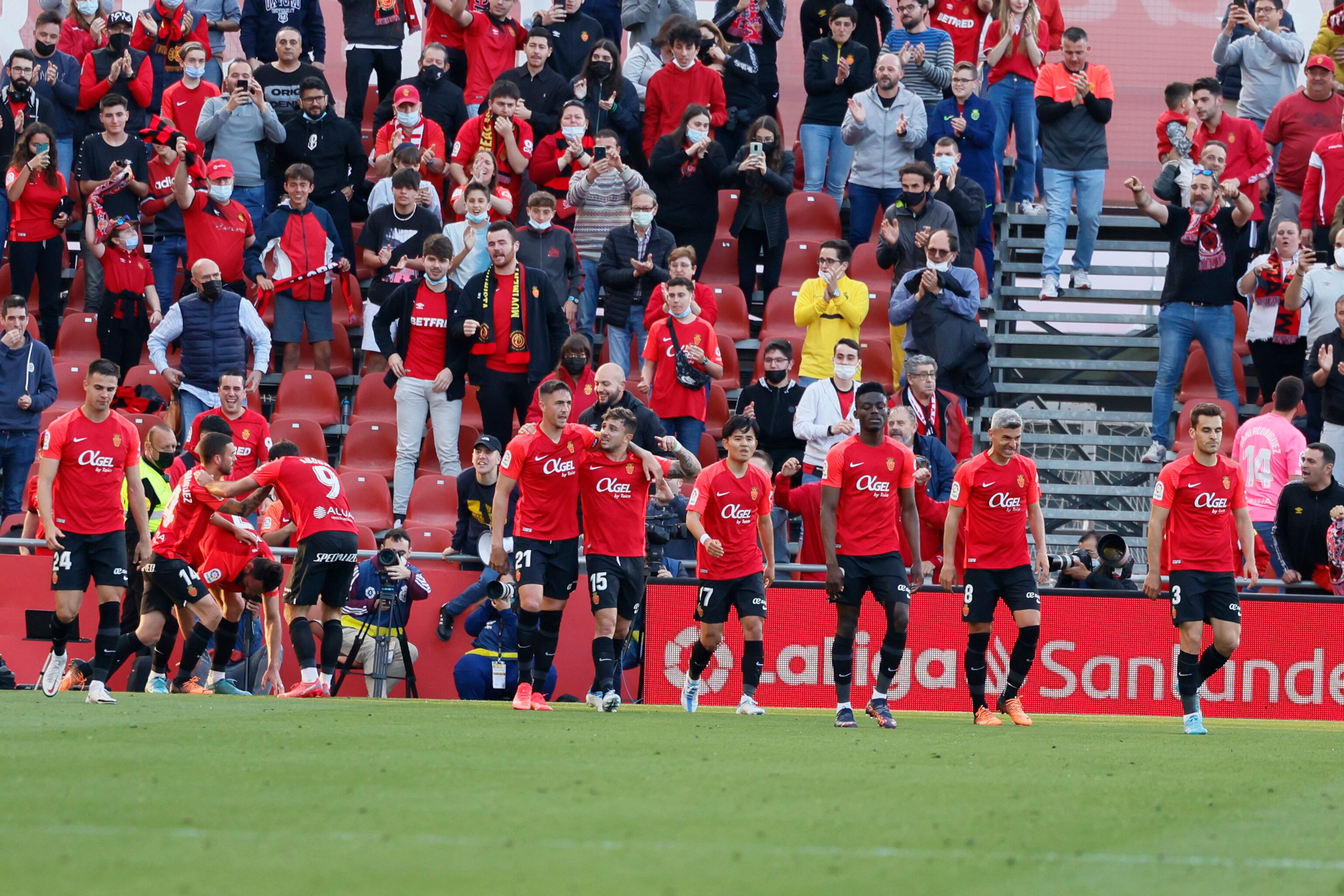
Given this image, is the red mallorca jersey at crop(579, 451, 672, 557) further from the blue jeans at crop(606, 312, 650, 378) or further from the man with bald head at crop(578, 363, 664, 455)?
the blue jeans at crop(606, 312, 650, 378)

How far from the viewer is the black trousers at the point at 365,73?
1953 cm

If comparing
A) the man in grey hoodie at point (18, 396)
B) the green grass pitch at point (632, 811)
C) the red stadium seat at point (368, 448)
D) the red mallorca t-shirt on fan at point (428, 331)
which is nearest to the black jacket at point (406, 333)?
the red mallorca t-shirt on fan at point (428, 331)

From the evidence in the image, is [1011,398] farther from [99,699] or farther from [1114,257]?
[99,699]

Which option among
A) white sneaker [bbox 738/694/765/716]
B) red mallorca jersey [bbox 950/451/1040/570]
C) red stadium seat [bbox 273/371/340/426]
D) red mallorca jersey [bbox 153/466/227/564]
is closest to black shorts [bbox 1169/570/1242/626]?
red mallorca jersey [bbox 950/451/1040/570]

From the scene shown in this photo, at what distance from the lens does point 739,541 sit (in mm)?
12469

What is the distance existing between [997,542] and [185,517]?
6451mm

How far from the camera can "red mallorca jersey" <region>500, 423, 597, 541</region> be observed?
40.6 ft

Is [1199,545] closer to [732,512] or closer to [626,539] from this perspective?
[732,512]

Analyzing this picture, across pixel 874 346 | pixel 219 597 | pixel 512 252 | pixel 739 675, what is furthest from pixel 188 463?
pixel 874 346

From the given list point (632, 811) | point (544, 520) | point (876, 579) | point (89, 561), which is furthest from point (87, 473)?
point (632, 811)

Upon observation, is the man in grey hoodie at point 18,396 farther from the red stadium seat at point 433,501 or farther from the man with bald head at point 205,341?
the red stadium seat at point 433,501

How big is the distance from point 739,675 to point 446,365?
4.29 metres

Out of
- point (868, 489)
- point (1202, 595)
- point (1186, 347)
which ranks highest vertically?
point (1186, 347)

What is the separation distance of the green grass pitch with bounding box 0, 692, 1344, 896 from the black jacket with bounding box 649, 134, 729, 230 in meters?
8.78
